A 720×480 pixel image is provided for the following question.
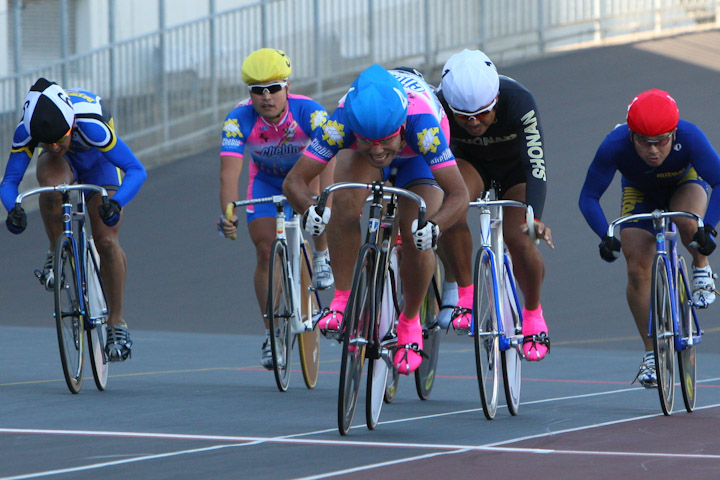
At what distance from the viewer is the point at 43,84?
23.2ft

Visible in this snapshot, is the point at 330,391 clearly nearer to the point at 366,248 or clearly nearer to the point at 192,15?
the point at 366,248

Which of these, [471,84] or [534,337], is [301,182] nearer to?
[471,84]

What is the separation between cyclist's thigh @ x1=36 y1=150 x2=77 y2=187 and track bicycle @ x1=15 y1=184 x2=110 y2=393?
0.76 feet

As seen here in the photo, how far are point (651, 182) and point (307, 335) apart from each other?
2.17 metres

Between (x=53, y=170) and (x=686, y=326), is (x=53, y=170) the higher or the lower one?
the higher one

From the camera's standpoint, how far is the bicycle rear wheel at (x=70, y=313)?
6.98m

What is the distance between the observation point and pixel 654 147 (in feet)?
20.9

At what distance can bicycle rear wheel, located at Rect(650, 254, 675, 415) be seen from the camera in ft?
20.0

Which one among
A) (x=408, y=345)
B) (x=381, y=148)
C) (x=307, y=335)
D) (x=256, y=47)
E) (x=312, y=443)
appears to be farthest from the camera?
(x=256, y=47)

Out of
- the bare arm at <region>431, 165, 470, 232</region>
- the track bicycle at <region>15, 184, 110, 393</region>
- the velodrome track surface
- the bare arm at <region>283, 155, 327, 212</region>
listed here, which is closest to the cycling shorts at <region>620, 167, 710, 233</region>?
the velodrome track surface

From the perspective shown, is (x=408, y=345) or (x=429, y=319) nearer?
(x=408, y=345)

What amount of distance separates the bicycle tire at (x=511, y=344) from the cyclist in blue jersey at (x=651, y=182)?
524 mm

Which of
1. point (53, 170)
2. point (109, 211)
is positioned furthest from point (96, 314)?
point (53, 170)

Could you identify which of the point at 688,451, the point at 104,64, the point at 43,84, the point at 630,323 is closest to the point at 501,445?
the point at 688,451
